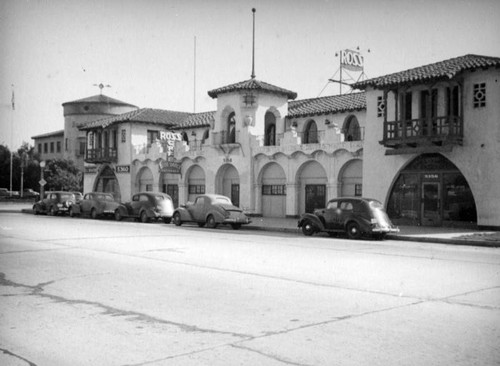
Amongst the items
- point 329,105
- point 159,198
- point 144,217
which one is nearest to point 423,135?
point 329,105

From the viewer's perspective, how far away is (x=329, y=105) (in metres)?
35.6

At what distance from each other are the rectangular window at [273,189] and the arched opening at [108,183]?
51.1ft

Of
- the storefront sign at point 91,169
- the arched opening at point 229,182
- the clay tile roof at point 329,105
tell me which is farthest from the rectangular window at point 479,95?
the storefront sign at point 91,169

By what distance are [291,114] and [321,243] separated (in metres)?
19.8

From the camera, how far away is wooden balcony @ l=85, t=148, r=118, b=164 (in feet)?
151

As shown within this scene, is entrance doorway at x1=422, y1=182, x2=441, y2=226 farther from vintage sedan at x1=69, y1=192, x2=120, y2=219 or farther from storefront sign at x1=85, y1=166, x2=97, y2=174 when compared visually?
storefront sign at x1=85, y1=166, x2=97, y2=174

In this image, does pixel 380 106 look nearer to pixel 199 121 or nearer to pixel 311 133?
pixel 311 133

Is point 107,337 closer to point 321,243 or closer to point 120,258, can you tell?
point 120,258

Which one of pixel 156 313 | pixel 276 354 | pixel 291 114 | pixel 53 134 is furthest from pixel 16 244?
pixel 53 134

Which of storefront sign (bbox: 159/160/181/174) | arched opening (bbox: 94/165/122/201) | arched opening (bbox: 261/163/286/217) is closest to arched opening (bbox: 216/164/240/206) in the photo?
arched opening (bbox: 261/163/286/217)

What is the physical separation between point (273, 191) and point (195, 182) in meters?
7.59

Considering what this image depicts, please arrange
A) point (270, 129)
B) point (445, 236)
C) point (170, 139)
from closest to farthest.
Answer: point (445, 236) < point (270, 129) < point (170, 139)

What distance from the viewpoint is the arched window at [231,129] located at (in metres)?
37.8

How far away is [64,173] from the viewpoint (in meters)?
65.2
